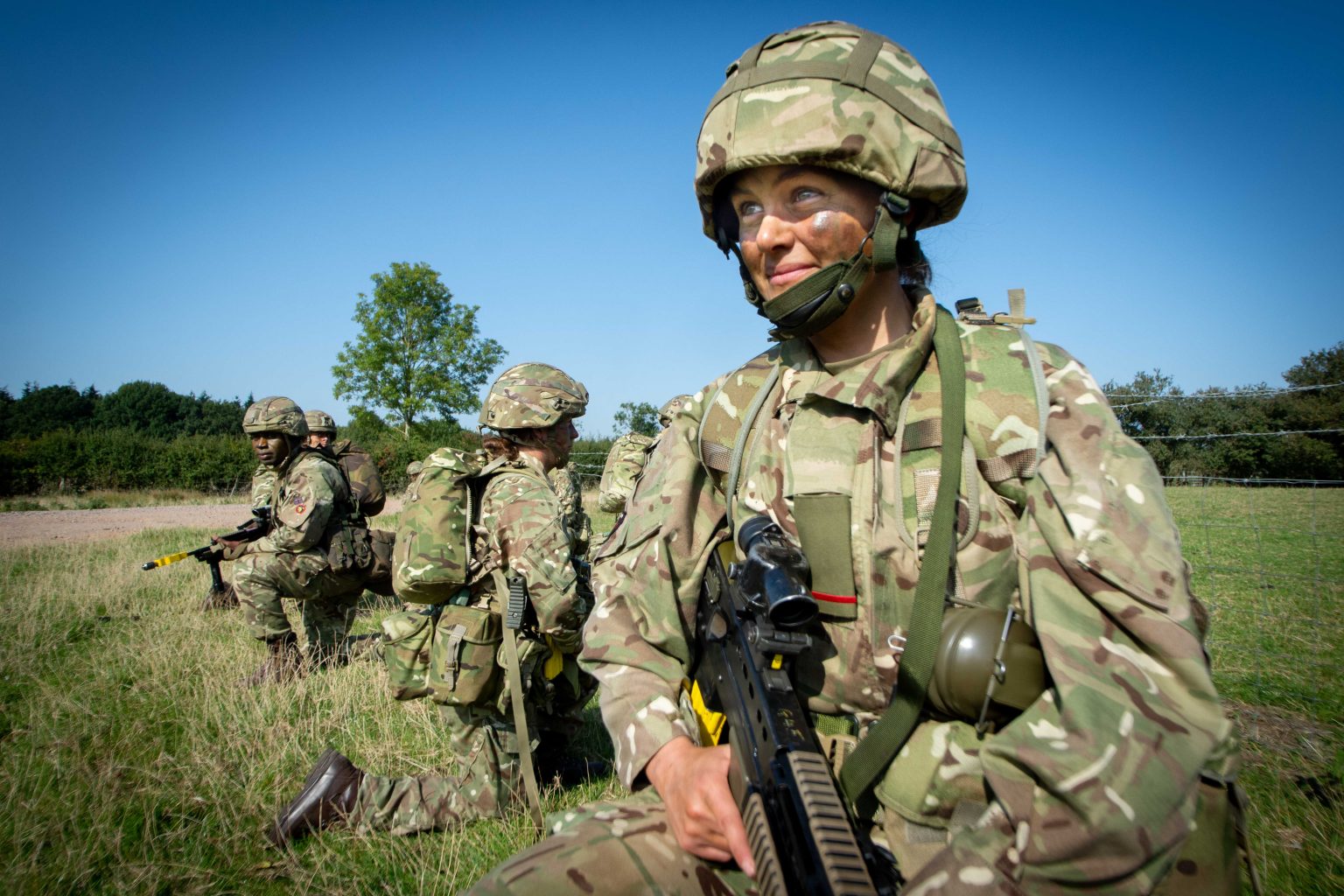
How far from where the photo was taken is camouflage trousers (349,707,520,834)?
409cm

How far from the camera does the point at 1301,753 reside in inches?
162

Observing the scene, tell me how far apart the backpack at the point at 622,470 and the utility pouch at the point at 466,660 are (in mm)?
5364

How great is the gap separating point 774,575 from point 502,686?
3427 millimetres

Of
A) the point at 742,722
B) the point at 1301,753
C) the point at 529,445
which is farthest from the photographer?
the point at 529,445

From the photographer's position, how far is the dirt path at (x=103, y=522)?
51.8 ft

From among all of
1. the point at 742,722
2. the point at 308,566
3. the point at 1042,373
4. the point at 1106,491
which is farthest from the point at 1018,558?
the point at 308,566

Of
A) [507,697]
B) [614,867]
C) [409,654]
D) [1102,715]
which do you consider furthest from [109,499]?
[1102,715]

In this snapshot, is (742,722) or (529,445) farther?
(529,445)

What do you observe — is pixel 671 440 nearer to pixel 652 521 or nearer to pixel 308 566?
pixel 652 521

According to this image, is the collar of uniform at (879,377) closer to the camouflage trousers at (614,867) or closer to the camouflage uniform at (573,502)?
the camouflage trousers at (614,867)

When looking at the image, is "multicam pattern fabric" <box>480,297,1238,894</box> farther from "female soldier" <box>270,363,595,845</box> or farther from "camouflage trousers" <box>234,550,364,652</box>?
"camouflage trousers" <box>234,550,364,652</box>

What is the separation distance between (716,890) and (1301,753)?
4.43 m

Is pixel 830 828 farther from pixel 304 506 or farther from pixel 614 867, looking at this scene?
pixel 304 506

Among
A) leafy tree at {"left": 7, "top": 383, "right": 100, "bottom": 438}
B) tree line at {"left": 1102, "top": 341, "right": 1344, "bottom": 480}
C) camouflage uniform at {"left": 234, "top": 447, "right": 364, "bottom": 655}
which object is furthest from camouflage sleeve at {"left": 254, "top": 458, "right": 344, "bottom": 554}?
leafy tree at {"left": 7, "top": 383, "right": 100, "bottom": 438}
